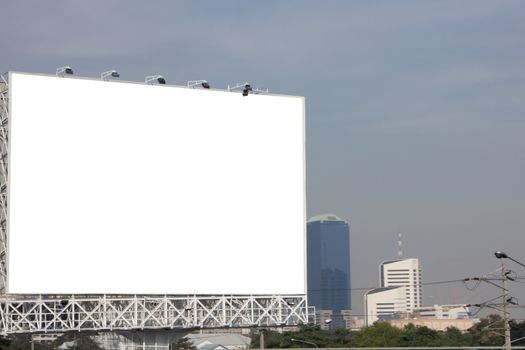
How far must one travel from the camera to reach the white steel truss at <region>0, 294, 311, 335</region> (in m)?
51.2

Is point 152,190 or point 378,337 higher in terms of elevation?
A: point 152,190

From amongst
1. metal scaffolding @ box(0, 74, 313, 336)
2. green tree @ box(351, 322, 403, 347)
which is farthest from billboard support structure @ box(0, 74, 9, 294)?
green tree @ box(351, 322, 403, 347)

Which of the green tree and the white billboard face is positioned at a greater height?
the white billboard face

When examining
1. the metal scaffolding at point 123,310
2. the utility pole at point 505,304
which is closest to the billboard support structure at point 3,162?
the metal scaffolding at point 123,310

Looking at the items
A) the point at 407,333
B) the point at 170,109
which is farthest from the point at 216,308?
the point at 407,333

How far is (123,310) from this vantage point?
5331 cm

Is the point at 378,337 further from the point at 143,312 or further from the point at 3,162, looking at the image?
the point at 3,162

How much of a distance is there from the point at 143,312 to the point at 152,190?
5.66 m

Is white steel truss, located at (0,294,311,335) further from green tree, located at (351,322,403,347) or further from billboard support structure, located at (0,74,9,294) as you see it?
green tree, located at (351,322,403,347)

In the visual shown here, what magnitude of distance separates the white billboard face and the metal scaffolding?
0.71 meters

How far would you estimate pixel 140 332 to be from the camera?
178 feet

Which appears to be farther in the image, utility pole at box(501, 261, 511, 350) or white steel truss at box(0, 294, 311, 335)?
white steel truss at box(0, 294, 311, 335)

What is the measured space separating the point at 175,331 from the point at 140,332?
1936 mm

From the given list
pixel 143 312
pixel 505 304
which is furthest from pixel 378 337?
pixel 505 304
